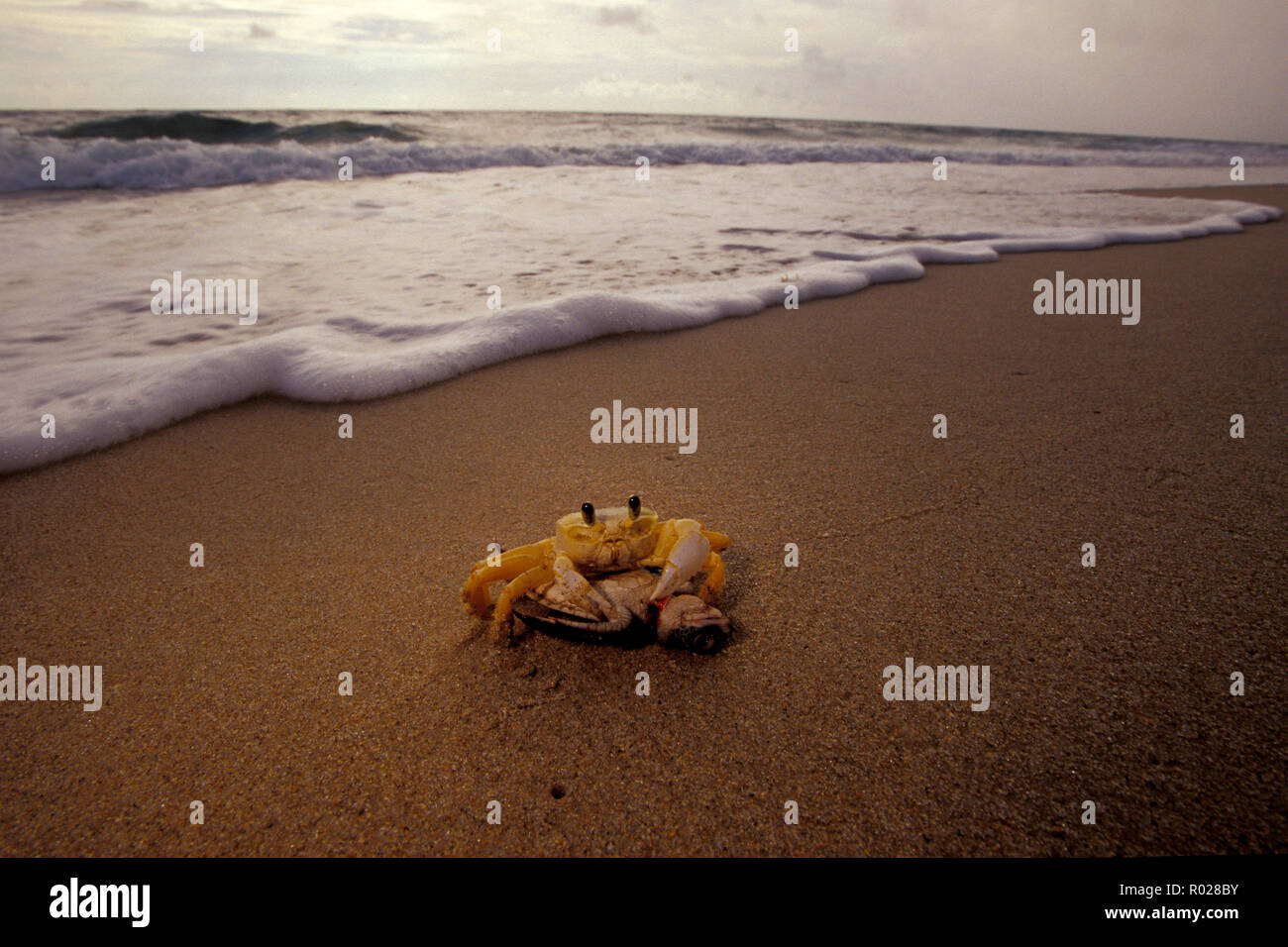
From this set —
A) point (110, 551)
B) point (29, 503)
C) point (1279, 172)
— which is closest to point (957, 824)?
point (110, 551)

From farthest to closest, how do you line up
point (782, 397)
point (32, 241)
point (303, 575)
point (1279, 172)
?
point (1279, 172) → point (32, 241) → point (782, 397) → point (303, 575)

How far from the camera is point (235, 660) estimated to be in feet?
7.63

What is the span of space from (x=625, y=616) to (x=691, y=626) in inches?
8.0

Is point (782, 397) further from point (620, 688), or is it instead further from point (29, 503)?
point (29, 503)

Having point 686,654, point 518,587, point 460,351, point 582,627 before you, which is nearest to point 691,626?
point 686,654

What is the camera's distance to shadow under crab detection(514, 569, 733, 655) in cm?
214

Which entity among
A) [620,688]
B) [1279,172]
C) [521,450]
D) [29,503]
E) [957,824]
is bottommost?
[957,824]

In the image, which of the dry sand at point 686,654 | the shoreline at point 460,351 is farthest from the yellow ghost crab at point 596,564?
the shoreline at point 460,351

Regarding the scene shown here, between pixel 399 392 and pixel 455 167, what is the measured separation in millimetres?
12241

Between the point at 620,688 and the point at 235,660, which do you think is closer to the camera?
the point at 620,688

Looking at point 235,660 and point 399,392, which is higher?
point 399,392

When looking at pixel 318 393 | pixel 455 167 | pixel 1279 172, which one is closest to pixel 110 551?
pixel 318 393

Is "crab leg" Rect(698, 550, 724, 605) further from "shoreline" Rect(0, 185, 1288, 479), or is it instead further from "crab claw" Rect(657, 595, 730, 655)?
"shoreline" Rect(0, 185, 1288, 479)

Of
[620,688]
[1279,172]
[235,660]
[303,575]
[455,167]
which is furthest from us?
[1279,172]
